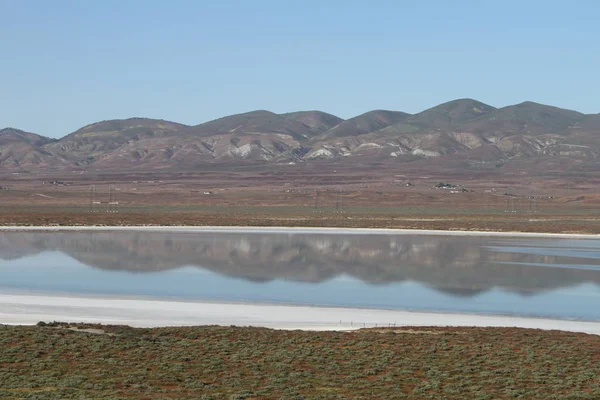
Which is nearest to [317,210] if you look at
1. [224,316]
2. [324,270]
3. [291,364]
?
[324,270]

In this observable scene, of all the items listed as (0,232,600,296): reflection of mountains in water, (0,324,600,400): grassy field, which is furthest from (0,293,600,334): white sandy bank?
(0,232,600,296): reflection of mountains in water

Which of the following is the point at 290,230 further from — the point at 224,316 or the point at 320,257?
the point at 224,316

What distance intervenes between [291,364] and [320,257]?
A: 3819 centimetres

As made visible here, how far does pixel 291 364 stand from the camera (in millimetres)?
23719

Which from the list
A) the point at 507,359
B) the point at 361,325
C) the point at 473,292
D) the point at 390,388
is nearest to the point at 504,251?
the point at 473,292

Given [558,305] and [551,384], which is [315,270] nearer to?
[558,305]

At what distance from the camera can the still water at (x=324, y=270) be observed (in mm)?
40969

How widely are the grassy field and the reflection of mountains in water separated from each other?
1713cm

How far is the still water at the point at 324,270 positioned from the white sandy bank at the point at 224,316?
7.34 ft

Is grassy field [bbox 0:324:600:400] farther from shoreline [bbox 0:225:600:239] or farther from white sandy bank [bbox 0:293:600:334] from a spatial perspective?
shoreline [bbox 0:225:600:239]

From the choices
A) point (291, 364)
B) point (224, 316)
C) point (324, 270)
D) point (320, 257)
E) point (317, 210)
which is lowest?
point (291, 364)

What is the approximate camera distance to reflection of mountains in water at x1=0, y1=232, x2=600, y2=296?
50.0 meters

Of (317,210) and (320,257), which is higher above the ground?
(317,210)

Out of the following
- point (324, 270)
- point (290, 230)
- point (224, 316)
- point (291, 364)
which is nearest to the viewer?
point (291, 364)
